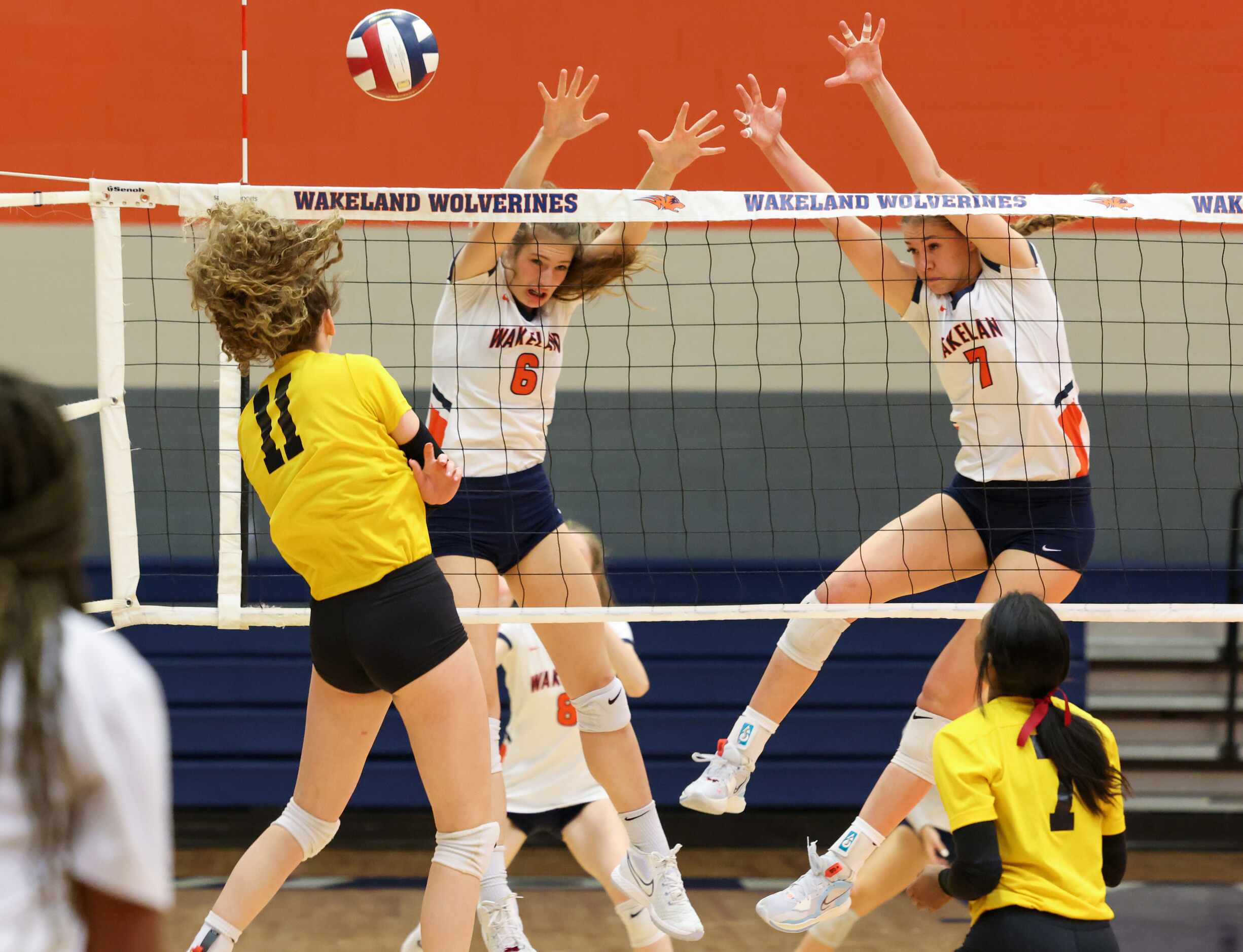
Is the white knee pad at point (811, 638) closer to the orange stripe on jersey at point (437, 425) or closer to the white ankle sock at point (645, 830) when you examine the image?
the white ankle sock at point (645, 830)

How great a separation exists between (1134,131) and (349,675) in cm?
476

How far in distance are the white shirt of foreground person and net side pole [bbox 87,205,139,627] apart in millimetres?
2547

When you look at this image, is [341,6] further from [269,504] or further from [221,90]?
[269,504]

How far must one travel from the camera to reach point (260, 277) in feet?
9.29

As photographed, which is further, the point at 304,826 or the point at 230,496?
the point at 230,496

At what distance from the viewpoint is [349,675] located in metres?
2.89

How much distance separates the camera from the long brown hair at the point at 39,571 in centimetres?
121

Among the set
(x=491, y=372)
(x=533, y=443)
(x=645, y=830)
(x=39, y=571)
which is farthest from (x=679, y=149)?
(x=39, y=571)

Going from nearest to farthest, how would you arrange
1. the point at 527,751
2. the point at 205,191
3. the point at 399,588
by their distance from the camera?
the point at 399,588, the point at 205,191, the point at 527,751

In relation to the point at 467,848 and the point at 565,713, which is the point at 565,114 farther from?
the point at 565,713

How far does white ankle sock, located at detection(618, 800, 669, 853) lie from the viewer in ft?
12.5

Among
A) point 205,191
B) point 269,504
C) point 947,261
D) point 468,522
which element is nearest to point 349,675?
point 269,504

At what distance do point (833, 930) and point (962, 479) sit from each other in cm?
140

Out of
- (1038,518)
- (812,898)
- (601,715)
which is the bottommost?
(812,898)
